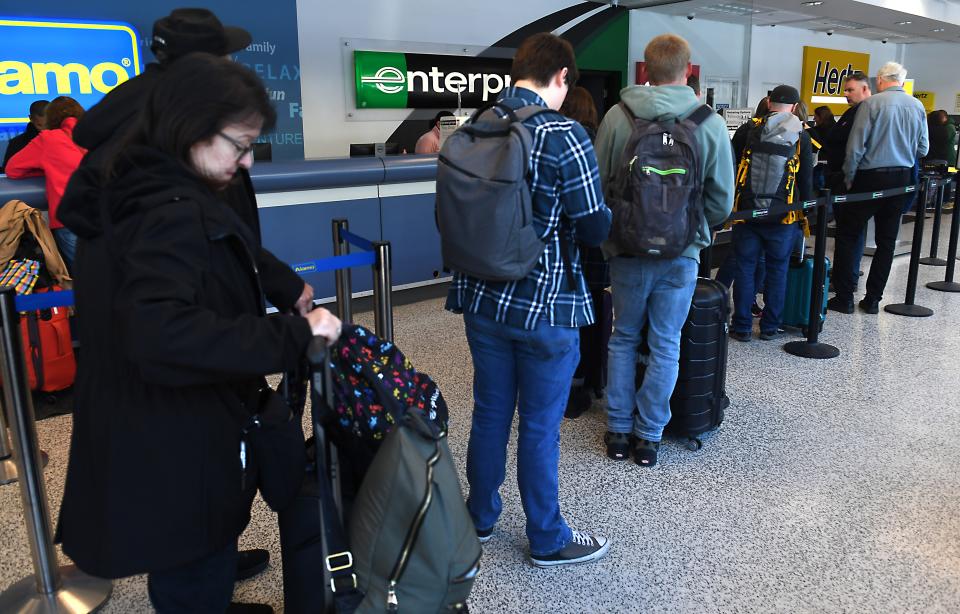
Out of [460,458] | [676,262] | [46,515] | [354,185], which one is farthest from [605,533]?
[354,185]

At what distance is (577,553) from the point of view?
81.7 inches

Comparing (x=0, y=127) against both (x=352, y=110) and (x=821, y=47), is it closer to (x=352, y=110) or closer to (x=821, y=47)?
(x=352, y=110)

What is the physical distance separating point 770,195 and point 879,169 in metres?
1.29

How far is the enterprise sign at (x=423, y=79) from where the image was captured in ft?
24.9

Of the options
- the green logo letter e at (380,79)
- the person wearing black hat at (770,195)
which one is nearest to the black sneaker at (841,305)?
the person wearing black hat at (770,195)

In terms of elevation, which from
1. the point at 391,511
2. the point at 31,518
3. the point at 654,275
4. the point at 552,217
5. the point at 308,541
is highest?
the point at 552,217

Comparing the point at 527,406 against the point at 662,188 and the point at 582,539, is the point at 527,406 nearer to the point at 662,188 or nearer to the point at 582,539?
the point at 582,539

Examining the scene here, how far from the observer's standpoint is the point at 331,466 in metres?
1.29

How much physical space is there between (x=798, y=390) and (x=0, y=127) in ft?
19.7

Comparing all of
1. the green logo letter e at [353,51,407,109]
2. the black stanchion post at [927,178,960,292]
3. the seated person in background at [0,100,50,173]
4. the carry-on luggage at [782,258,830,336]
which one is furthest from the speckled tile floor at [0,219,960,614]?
the green logo letter e at [353,51,407,109]

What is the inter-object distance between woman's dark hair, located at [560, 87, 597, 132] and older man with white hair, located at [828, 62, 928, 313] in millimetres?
2516

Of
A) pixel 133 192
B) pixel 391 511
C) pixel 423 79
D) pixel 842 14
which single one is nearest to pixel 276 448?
pixel 391 511

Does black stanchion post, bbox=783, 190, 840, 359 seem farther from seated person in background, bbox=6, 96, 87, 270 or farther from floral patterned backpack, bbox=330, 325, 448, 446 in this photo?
seated person in background, bbox=6, 96, 87, 270

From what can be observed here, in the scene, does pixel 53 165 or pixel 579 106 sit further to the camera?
pixel 53 165
